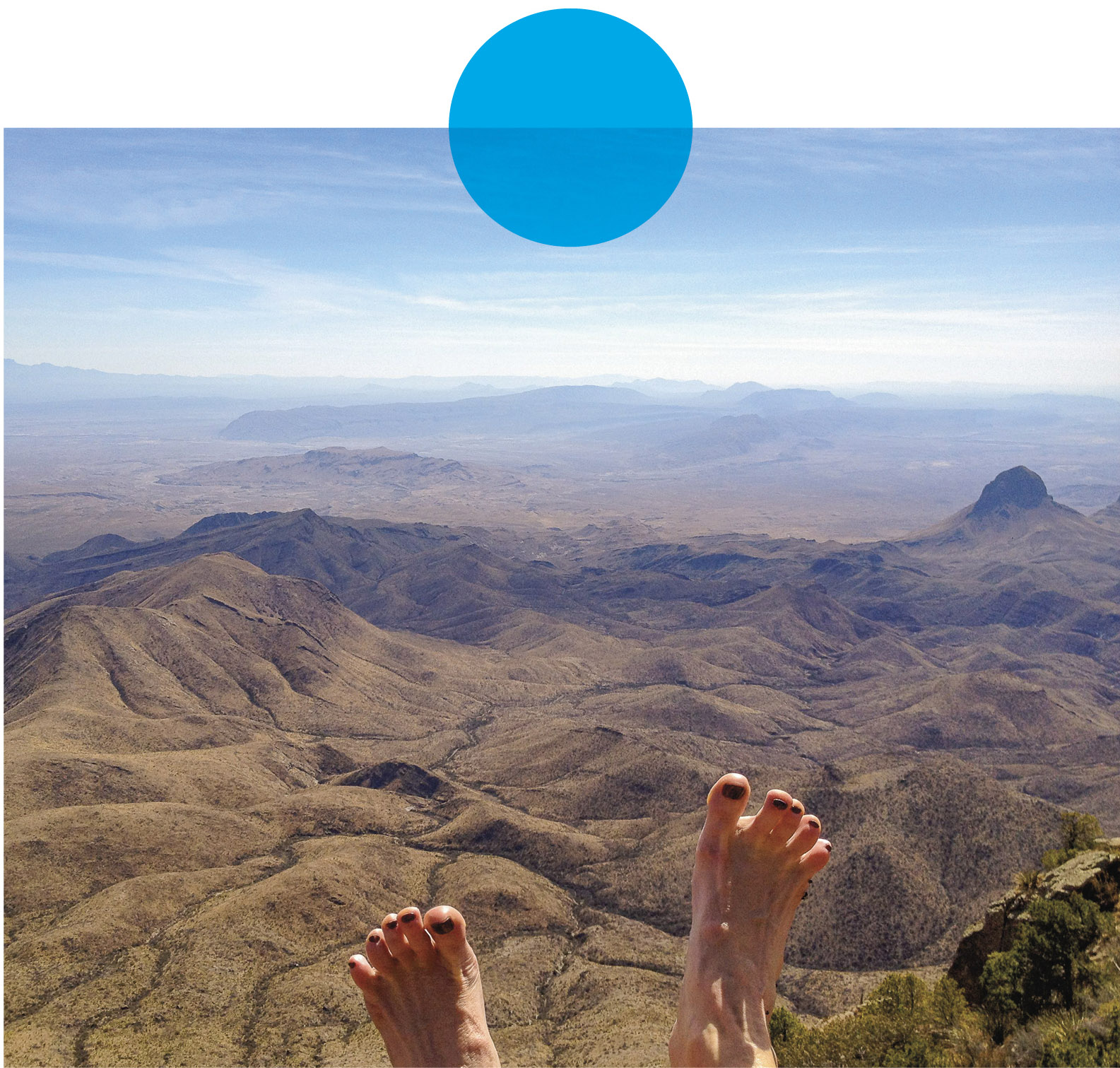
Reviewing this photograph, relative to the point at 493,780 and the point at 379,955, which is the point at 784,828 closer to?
the point at 379,955

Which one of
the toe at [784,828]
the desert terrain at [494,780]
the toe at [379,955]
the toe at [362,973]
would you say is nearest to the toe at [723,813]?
the toe at [784,828]

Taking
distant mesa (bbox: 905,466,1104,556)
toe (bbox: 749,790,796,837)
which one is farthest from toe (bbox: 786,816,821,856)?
distant mesa (bbox: 905,466,1104,556)

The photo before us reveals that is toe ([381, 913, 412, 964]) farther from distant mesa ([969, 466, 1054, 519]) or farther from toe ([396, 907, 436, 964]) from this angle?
distant mesa ([969, 466, 1054, 519])

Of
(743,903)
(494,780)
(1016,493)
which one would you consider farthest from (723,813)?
(1016,493)

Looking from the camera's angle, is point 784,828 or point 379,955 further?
point 784,828

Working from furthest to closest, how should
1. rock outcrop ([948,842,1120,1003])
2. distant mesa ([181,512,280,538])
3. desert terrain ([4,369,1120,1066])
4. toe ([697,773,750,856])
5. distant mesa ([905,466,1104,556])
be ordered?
distant mesa ([181,512,280,538]) < distant mesa ([905,466,1104,556]) < desert terrain ([4,369,1120,1066]) < rock outcrop ([948,842,1120,1003]) < toe ([697,773,750,856])

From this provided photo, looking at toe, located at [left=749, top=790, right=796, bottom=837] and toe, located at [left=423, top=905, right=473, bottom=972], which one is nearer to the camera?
toe, located at [left=423, top=905, right=473, bottom=972]

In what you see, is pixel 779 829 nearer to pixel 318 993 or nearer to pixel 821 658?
pixel 318 993
